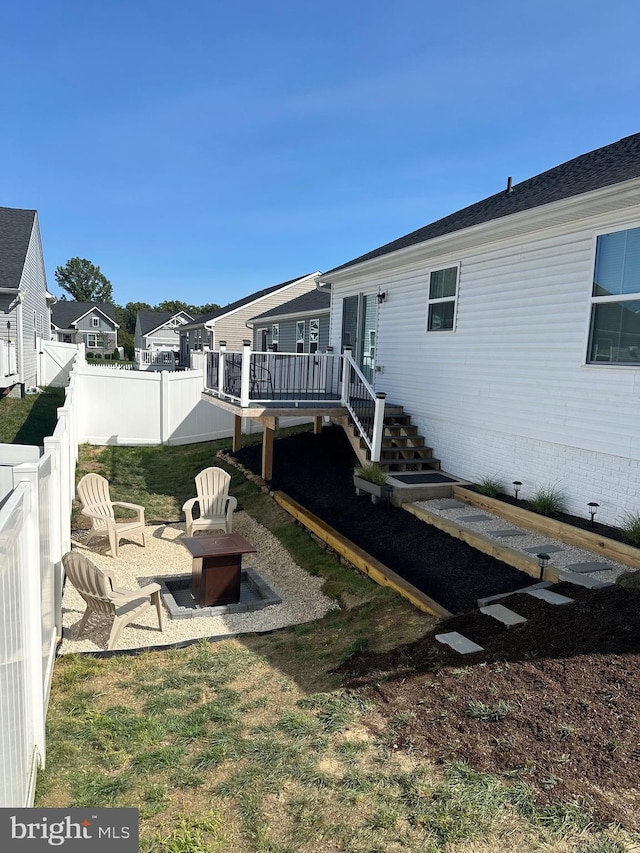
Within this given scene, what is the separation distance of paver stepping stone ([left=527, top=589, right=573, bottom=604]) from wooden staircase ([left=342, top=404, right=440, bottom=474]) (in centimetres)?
423

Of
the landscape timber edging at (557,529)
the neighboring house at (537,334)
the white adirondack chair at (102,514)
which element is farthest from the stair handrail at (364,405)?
the white adirondack chair at (102,514)

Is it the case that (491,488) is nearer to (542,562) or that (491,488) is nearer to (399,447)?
(399,447)

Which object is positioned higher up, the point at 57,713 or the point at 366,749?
the point at 366,749

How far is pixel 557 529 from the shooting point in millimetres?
6465

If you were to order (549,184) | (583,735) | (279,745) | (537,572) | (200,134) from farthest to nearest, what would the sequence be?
(200,134) < (549,184) < (537,572) < (279,745) < (583,735)

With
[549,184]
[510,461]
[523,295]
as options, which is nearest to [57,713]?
[510,461]

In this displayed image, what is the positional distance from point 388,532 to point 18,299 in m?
13.6

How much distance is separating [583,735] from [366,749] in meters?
1.16

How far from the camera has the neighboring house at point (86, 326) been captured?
6050cm

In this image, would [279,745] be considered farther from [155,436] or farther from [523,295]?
[155,436]

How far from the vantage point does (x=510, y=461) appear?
7.94 meters

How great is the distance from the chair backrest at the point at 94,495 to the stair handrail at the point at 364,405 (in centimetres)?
434

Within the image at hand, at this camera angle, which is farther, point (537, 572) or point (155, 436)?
point (155, 436)

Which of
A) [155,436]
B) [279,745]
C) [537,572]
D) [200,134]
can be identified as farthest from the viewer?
[200,134]
